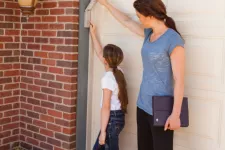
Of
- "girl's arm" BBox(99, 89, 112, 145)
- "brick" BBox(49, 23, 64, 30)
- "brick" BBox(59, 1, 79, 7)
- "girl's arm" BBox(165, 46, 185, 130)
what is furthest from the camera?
"brick" BBox(49, 23, 64, 30)

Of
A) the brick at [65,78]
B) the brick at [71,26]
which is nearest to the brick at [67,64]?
the brick at [65,78]

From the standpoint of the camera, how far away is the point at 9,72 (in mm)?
4082

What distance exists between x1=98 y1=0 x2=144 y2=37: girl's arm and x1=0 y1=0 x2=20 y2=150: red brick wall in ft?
3.78

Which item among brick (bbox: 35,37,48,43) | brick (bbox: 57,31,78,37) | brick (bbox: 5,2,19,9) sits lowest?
brick (bbox: 35,37,48,43)

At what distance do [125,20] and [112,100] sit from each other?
74cm

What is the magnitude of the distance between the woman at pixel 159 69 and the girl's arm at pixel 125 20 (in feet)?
0.89

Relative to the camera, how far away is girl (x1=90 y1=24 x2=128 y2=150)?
3.27 m

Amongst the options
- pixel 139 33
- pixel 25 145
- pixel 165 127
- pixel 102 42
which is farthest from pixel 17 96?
pixel 165 127

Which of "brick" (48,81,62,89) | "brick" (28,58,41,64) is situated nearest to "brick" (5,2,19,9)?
"brick" (28,58,41,64)

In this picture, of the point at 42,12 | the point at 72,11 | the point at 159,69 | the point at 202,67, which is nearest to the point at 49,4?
the point at 42,12

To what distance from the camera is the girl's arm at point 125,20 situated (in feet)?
10.8

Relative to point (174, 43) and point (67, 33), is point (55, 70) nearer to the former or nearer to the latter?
point (67, 33)

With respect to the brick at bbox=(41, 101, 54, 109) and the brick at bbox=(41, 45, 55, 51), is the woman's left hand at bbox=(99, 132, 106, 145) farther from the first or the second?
the brick at bbox=(41, 45, 55, 51)

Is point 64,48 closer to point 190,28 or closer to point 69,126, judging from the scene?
point 69,126
